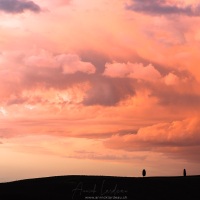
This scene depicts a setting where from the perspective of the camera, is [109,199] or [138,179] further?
[138,179]

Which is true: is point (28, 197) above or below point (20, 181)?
below

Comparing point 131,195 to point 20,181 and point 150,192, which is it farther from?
point 20,181

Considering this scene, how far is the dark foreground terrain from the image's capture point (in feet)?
201

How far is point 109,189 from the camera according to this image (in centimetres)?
6525

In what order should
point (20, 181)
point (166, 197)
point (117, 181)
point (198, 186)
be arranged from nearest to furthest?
1. point (166, 197)
2. point (198, 186)
3. point (117, 181)
4. point (20, 181)

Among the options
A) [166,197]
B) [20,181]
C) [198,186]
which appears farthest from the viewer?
A: [20,181]

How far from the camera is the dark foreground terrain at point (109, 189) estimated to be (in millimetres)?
61312

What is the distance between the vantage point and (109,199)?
6059 centimetres

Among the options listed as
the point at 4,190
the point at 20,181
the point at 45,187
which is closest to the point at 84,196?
the point at 45,187

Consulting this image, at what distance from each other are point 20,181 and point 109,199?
88.2 ft
